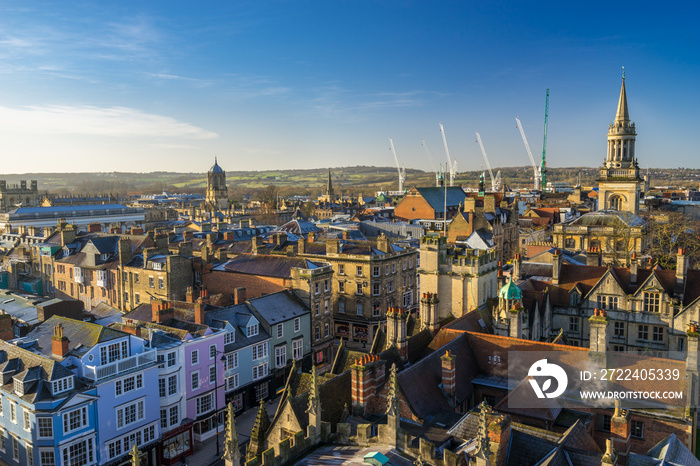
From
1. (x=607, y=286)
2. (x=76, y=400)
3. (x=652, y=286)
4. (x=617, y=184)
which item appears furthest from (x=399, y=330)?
(x=617, y=184)

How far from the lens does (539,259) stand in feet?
172

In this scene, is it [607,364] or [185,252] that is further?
[185,252]

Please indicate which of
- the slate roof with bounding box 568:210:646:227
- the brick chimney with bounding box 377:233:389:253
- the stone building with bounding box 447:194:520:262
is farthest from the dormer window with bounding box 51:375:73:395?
the slate roof with bounding box 568:210:646:227

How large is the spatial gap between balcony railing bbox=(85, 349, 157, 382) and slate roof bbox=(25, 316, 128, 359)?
147 centimetres

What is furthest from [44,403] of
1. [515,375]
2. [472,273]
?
[472,273]

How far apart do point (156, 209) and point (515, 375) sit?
169816mm

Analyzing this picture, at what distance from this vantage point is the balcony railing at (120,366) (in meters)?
28.7

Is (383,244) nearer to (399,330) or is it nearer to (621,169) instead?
(399,330)

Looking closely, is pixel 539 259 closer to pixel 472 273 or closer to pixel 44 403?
pixel 472 273

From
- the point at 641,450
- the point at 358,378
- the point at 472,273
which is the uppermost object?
the point at 472,273

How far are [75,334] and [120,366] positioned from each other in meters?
4.37

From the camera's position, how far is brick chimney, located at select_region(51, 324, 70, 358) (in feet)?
98.1

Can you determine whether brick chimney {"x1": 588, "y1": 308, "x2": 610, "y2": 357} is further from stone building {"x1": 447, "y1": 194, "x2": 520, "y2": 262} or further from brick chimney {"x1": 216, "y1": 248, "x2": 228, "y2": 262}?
stone building {"x1": 447, "y1": 194, "x2": 520, "y2": 262}

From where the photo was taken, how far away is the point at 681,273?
37781 mm
